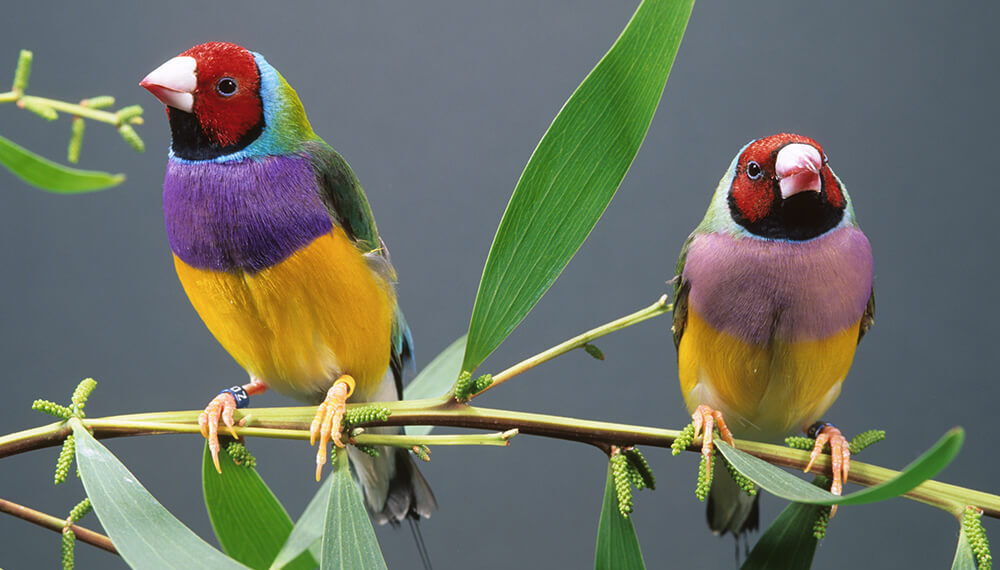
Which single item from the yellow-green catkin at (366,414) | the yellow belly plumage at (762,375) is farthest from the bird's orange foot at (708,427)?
the yellow-green catkin at (366,414)

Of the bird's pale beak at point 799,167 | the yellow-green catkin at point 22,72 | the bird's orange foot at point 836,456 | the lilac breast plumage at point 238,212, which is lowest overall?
the bird's orange foot at point 836,456

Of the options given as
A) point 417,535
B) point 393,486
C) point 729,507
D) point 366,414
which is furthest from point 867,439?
point 417,535

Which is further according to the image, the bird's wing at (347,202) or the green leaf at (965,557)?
the bird's wing at (347,202)

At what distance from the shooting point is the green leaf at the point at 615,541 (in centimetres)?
88

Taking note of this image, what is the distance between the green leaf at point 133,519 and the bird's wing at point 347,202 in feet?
1.21

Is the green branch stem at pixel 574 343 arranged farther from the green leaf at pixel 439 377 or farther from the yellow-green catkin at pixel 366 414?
the green leaf at pixel 439 377

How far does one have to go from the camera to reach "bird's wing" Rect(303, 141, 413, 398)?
37.5 inches

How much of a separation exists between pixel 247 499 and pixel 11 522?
4.92ft

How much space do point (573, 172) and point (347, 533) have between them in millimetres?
421

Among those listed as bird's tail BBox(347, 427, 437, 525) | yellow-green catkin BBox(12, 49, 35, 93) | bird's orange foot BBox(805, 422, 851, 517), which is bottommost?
bird's tail BBox(347, 427, 437, 525)

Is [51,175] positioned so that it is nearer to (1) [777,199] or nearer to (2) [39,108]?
(2) [39,108]

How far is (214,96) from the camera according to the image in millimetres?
889

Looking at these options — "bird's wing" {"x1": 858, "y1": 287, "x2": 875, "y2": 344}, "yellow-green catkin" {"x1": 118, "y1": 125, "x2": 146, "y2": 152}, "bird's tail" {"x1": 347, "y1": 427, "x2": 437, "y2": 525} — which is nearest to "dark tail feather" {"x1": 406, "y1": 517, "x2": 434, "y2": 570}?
"bird's tail" {"x1": 347, "y1": 427, "x2": 437, "y2": 525}

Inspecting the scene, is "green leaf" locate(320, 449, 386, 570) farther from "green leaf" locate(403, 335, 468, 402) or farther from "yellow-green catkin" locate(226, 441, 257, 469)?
"green leaf" locate(403, 335, 468, 402)
